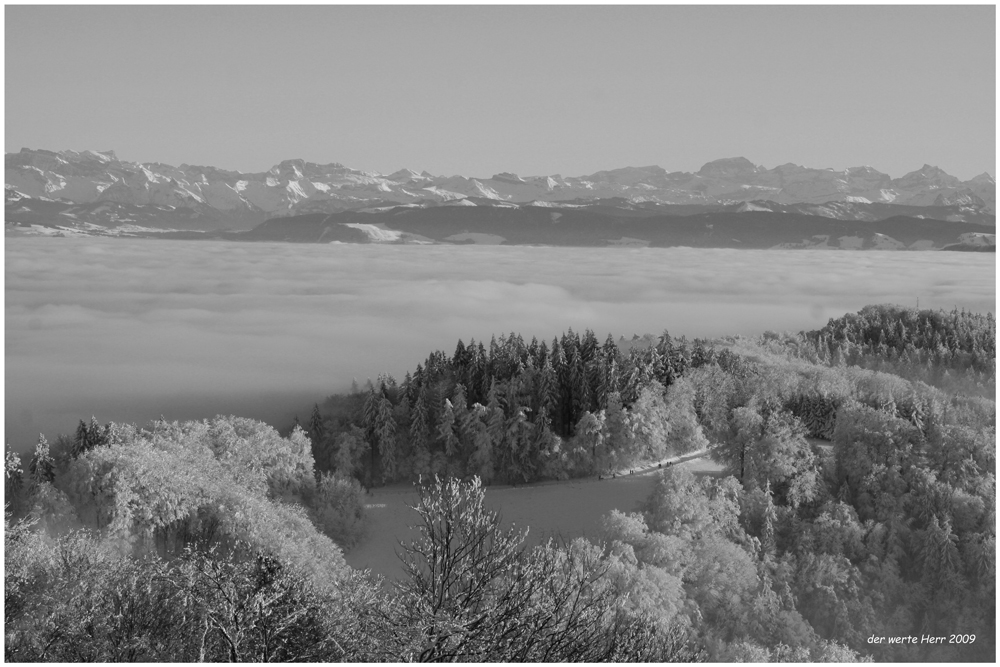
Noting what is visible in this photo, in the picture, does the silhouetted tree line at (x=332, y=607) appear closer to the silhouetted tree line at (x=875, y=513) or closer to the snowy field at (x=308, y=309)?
the silhouetted tree line at (x=875, y=513)

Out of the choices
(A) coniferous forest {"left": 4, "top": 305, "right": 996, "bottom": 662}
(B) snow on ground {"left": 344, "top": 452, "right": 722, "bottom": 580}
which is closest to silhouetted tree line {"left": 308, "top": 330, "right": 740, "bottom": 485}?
(A) coniferous forest {"left": 4, "top": 305, "right": 996, "bottom": 662}

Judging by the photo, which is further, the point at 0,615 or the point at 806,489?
the point at 806,489

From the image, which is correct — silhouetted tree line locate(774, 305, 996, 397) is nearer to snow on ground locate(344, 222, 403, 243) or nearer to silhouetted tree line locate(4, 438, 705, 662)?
silhouetted tree line locate(4, 438, 705, 662)

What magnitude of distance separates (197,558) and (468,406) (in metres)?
24.7

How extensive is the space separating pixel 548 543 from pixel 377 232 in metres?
161

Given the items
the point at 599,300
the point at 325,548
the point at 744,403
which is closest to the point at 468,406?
the point at 744,403

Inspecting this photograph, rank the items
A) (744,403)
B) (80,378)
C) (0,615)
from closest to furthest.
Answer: (0,615), (744,403), (80,378)

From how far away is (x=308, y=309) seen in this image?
80.1 metres

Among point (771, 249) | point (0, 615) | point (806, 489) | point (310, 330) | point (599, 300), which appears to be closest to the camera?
point (0, 615)

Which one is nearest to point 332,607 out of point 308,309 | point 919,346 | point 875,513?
point 875,513

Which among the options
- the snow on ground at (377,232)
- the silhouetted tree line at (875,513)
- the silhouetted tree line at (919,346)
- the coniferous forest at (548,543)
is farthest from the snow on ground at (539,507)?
the snow on ground at (377,232)

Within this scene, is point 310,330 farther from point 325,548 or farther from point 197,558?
point 197,558

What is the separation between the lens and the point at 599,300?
283 ft

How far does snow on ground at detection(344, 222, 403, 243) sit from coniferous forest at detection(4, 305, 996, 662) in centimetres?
12385
